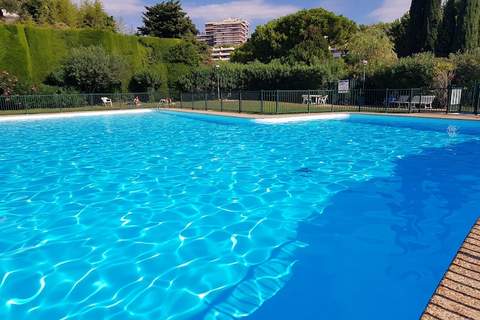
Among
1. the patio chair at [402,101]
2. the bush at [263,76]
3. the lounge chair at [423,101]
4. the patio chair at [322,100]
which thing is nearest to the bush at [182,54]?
the bush at [263,76]

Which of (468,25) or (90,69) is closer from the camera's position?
(90,69)

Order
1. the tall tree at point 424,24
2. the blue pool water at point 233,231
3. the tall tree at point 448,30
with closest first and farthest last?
the blue pool water at point 233,231 < the tall tree at point 448,30 < the tall tree at point 424,24

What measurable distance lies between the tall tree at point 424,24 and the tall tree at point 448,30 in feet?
1.52

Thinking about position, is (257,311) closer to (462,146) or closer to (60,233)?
(60,233)

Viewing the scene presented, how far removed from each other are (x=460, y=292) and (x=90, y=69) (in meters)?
27.7

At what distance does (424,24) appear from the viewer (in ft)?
100

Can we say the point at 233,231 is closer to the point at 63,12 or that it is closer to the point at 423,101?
the point at 423,101

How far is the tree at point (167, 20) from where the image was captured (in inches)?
1598

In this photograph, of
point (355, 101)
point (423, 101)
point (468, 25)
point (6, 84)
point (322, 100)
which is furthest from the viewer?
point (468, 25)

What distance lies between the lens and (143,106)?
997 inches

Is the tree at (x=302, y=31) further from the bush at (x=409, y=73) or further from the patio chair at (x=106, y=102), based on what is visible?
the patio chair at (x=106, y=102)

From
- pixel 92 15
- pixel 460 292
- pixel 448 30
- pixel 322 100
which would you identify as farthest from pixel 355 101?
pixel 92 15

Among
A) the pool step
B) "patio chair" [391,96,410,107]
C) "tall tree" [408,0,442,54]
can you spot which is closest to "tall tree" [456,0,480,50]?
"tall tree" [408,0,442,54]

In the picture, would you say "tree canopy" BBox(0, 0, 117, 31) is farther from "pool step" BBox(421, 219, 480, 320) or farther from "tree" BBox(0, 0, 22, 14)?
"pool step" BBox(421, 219, 480, 320)
